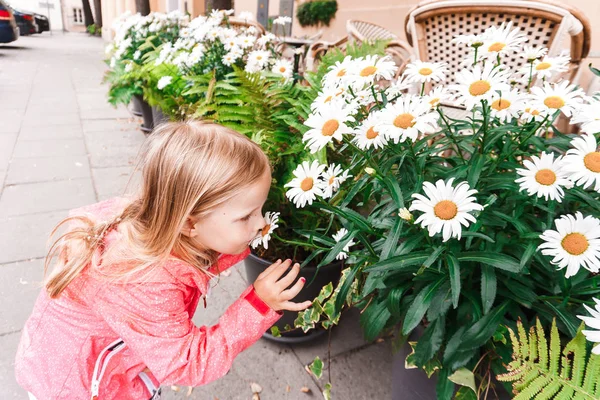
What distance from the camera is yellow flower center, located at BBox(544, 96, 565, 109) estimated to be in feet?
3.62

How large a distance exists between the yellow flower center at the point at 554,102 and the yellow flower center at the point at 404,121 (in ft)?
1.28


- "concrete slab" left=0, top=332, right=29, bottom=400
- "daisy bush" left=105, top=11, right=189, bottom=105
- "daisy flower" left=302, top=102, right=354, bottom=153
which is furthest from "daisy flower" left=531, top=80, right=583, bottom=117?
"daisy bush" left=105, top=11, right=189, bottom=105

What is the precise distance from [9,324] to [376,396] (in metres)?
1.95

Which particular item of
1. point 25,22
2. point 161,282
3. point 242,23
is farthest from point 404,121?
point 25,22

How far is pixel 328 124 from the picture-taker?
48.3 inches

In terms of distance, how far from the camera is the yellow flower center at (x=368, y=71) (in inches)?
49.8

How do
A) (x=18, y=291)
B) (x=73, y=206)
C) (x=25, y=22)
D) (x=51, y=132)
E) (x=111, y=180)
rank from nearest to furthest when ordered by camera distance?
(x=18, y=291), (x=73, y=206), (x=111, y=180), (x=51, y=132), (x=25, y=22)

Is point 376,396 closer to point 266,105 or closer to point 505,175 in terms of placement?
point 505,175

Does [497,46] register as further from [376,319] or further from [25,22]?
[25,22]

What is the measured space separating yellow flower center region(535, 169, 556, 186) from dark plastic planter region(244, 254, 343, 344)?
1.01m

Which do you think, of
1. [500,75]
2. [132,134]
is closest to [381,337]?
[500,75]

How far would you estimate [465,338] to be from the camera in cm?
107

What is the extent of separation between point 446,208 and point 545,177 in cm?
26

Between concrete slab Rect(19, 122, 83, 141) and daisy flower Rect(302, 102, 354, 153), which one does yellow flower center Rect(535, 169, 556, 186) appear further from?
concrete slab Rect(19, 122, 83, 141)
